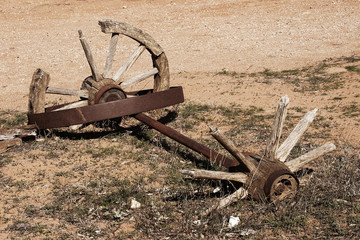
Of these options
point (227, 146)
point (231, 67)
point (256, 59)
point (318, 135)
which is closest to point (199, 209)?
point (227, 146)

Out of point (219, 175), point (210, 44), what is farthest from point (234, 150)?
point (210, 44)

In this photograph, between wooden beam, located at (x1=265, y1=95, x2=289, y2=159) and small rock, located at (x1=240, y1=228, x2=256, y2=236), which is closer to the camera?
small rock, located at (x1=240, y1=228, x2=256, y2=236)

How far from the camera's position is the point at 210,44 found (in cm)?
1220

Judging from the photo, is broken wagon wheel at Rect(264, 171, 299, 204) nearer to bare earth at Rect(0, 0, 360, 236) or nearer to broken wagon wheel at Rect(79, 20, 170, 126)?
bare earth at Rect(0, 0, 360, 236)

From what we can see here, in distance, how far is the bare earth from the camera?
24.9 feet

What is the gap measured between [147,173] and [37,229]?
1378mm

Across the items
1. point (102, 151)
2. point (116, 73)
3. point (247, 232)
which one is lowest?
point (247, 232)

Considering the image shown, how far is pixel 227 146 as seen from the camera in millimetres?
3652

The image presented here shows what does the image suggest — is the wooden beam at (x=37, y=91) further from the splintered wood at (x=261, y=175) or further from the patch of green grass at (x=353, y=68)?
the patch of green grass at (x=353, y=68)

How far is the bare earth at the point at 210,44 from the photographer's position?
24.9ft

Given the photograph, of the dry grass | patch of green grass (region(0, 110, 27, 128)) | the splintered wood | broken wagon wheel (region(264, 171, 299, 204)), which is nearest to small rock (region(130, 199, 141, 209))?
the dry grass

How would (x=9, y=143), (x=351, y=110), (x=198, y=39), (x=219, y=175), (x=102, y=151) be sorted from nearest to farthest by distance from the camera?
(x=219, y=175) < (x=102, y=151) < (x=9, y=143) < (x=351, y=110) < (x=198, y=39)

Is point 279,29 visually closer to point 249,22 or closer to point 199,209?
point 249,22

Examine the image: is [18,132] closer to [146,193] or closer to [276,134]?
[146,193]
